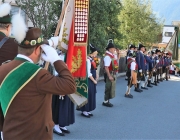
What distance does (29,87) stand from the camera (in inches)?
92.7

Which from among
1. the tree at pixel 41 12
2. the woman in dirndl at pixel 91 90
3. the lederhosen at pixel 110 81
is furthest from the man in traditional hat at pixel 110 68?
the tree at pixel 41 12

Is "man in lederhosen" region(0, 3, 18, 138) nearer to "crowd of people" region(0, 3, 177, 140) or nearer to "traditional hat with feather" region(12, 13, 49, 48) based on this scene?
"crowd of people" region(0, 3, 177, 140)

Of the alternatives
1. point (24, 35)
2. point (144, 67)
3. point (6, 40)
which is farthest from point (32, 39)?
point (144, 67)

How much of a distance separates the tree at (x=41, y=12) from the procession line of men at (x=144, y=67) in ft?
11.4

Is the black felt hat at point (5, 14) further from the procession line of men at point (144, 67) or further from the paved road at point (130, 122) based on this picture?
the procession line of men at point (144, 67)

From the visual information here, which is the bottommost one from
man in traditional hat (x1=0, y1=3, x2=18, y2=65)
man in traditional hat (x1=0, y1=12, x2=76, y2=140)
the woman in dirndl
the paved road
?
the paved road

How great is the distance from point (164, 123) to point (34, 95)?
18.7 ft

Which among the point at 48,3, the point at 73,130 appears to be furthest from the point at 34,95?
the point at 48,3

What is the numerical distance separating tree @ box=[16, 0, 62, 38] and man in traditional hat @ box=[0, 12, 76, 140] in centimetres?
1006

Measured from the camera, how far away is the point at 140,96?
11.5 m

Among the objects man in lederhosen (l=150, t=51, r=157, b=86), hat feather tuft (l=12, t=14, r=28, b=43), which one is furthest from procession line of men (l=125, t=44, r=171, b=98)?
hat feather tuft (l=12, t=14, r=28, b=43)

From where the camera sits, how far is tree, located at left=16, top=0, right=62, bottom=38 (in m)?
12.4

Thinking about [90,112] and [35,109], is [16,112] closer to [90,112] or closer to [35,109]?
[35,109]

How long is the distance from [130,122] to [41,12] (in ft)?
22.9
